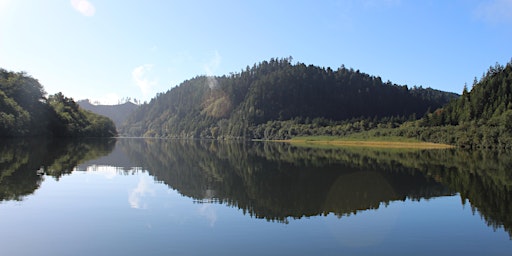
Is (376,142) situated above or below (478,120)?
below

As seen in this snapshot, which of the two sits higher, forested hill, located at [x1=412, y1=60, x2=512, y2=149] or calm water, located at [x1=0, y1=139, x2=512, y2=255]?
forested hill, located at [x1=412, y1=60, x2=512, y2=149]

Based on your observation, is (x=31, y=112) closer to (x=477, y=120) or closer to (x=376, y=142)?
(x=376, y=142)

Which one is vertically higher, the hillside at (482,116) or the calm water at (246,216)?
the hillside at (482,116)

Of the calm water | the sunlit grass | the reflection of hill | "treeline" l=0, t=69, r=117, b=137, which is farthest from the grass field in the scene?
the calm water

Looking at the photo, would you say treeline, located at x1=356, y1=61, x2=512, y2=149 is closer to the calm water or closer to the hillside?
the hillside

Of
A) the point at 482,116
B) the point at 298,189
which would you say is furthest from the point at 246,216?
the point at 482,116

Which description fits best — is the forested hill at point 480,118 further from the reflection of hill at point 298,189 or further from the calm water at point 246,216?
the calm water at point 246,216

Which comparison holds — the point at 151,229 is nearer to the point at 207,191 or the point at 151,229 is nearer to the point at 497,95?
the point at 207,191

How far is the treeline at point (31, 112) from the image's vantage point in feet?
362

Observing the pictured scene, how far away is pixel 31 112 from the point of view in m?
127

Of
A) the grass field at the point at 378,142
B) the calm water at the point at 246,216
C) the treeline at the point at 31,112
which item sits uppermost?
the treeline at the point at 31,112

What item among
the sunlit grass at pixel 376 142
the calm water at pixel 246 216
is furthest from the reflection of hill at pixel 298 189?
the sunlit grass at pixel 376 142

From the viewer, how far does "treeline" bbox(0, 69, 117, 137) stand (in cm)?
11044

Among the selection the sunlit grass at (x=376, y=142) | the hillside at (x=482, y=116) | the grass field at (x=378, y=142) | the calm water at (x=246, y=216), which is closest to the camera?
the calm water at (x=246, y=216)
